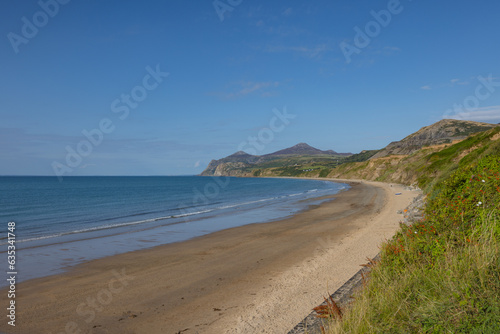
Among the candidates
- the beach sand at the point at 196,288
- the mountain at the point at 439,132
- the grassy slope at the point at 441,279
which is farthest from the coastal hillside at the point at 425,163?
the mountain at the point at 439,132

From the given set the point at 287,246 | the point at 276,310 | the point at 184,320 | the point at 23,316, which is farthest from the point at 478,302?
the point at 287,246

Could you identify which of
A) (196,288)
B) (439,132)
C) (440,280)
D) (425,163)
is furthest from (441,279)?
(439,132)

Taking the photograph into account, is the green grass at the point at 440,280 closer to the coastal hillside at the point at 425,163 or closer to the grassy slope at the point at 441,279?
the grassy slope at the point at 441,279

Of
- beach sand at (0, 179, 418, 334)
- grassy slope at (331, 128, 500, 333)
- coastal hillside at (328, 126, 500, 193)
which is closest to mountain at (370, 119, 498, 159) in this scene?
coastal hillside at (328, 126, 500, 193)

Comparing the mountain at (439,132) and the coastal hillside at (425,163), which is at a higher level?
the mountain at (439,132)

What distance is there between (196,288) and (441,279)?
24.0 ft

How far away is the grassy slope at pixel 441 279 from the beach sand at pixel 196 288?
265 cm

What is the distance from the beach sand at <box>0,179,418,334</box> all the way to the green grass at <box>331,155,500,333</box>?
261 centimetres

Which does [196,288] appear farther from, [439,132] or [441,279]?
[439,132]

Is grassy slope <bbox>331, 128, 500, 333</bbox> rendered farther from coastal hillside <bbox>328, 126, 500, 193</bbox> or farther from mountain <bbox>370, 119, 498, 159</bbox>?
mountain <bbox>370, 119, 498, 159</bbox>

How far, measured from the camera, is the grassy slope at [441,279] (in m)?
4.16

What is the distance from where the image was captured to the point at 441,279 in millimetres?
5242

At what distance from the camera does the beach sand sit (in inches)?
303

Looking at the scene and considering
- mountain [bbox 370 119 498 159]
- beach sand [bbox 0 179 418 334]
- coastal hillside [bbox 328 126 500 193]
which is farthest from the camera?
mountain [bbox 370 119 498 159]
